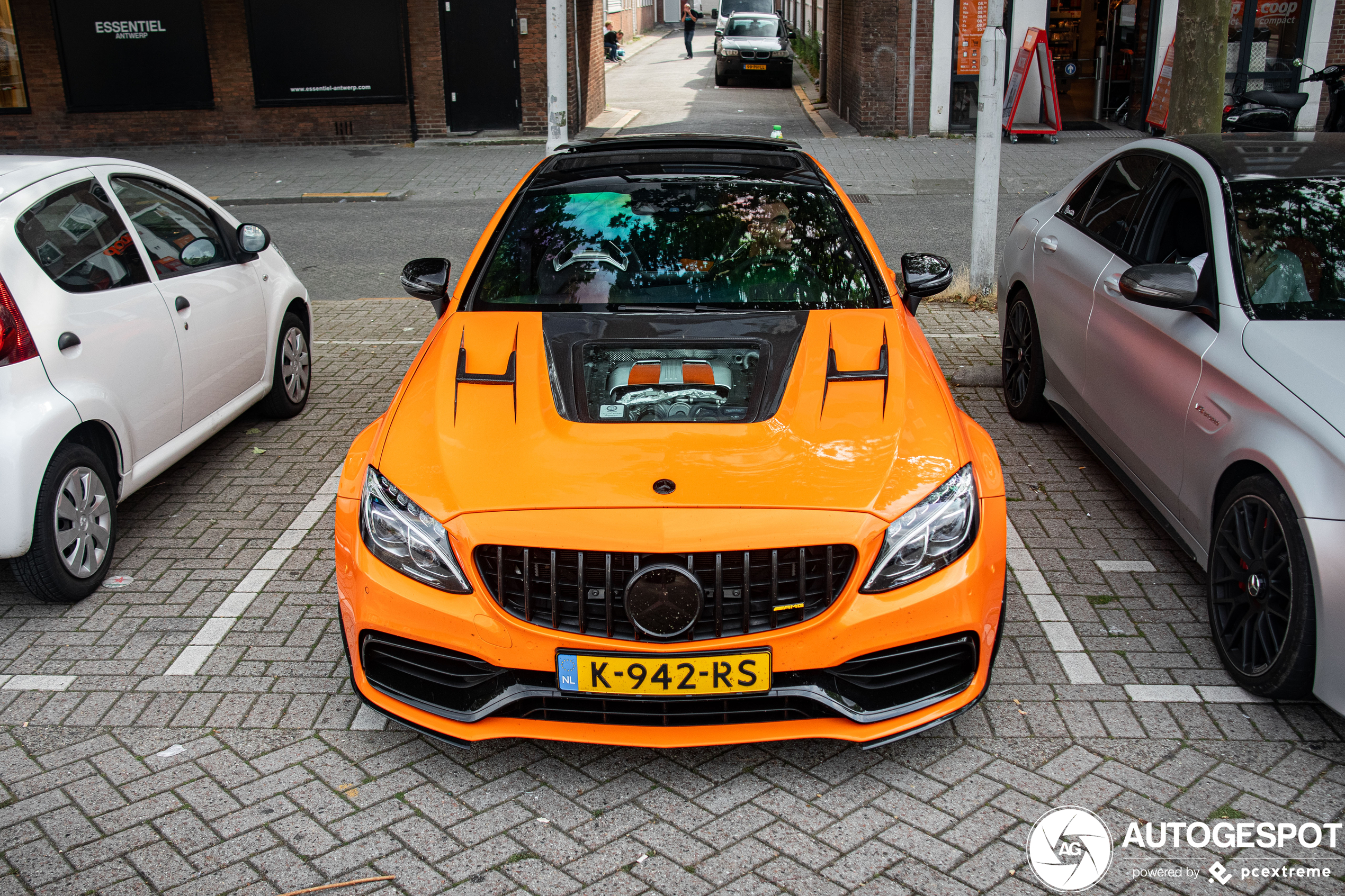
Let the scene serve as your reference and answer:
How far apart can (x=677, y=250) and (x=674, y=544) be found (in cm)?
176

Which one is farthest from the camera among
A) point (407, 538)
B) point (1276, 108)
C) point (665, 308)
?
point (1276, 108)

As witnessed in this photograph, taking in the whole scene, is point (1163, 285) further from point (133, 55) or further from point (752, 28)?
point (752, 28)

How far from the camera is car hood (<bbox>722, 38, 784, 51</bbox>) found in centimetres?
2808

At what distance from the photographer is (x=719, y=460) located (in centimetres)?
340

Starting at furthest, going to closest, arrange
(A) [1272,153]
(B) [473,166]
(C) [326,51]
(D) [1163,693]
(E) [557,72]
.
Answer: (C) [326,51] < (B) [473,166] < (E) [557,72] < (A) [1272,153] < (D) [1163,693]

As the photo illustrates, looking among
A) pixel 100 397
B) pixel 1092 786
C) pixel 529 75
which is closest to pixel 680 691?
pixel 1092 786

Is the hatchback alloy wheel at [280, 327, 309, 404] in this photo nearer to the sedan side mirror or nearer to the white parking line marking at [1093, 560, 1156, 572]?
the sedan side mirror

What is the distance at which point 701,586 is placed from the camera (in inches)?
124

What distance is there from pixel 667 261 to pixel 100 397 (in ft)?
7.91

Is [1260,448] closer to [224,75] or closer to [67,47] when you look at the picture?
[224,75]

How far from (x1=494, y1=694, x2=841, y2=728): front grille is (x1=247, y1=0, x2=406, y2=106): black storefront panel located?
685 inches

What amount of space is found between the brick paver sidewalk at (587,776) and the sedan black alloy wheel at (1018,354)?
1798 mm
